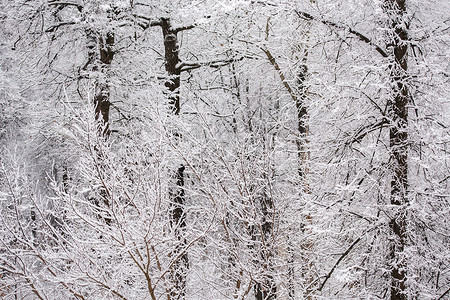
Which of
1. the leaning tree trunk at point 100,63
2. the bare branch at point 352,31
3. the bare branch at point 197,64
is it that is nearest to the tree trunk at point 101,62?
the leaning tree trunk at point 100,63

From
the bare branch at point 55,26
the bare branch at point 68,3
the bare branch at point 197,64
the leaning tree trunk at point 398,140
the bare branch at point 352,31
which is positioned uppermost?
the bare branch at point 68,3

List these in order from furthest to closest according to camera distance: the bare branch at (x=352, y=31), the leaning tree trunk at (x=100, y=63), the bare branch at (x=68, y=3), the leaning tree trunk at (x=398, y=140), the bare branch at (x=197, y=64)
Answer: the bare branch at (x=197, y=64) → the bare branch at (x=68, y=3) → the leaning tree trunk at (x=100, y=63) → the bare branch at (x=352, y=31) → the leaning tree trunk at (x=398, y=140)

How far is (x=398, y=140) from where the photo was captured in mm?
4965

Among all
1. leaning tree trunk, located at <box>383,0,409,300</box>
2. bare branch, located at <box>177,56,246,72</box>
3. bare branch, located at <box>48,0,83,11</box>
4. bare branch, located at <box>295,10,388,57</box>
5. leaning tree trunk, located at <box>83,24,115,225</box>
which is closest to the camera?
leaning tree trunk, located at <box>383,0,409,300</box>

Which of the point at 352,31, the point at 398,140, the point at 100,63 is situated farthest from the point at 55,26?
the point at 398,140

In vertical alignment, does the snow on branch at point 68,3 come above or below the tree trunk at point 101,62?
above

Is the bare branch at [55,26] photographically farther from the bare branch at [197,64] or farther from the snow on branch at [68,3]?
the bare branch at [197,64]

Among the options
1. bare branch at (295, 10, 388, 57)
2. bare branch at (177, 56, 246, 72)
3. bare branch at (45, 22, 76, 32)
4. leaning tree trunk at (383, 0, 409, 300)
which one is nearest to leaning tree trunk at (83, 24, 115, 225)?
bare branch at (45, 22, 76, 32)

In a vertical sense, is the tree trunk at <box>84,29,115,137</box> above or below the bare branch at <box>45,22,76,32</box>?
below

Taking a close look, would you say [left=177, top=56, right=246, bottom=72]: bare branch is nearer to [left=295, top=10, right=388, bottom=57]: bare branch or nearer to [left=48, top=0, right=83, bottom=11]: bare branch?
[left=48, top=0, right=83, bottom=11]: bare branch

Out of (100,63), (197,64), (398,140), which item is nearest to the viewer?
(398,140)

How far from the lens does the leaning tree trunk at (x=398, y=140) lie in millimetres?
4602

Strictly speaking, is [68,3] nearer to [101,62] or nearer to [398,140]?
[101,62]

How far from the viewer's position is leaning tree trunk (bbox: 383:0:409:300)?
181 inches
